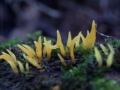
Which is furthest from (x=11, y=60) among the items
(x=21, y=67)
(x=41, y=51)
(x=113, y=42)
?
(x=113, y=42)

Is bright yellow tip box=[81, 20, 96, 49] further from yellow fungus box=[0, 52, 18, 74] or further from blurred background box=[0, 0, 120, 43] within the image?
blurred background box=[0, 0, 120, 43]

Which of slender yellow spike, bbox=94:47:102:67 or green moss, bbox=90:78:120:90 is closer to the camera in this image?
green moss, bbox=90:78:120:90

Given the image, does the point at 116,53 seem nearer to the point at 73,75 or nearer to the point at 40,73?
the point at 73,75

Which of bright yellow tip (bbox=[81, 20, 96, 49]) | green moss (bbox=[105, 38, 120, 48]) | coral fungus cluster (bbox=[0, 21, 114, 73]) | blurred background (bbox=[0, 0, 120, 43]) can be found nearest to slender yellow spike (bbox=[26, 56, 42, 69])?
coral fungus cluster (bbox=[0, 21, 114, 73])

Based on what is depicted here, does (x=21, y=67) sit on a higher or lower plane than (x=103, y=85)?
higher

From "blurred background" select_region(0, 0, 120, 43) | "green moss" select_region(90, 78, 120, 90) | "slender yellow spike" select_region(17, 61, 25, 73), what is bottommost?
"green moss" select_region(90, 78, 120, 90)

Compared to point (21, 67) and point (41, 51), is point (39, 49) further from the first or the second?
point (21, 67)

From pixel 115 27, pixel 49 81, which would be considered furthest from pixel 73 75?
pixel 115 27

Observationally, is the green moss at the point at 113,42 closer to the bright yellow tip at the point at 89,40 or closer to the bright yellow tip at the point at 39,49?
the bright yellow tip at the point at 89,40

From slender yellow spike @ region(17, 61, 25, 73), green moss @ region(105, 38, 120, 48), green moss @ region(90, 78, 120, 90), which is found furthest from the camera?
green moss @ region(105, 38, 120, 48)
